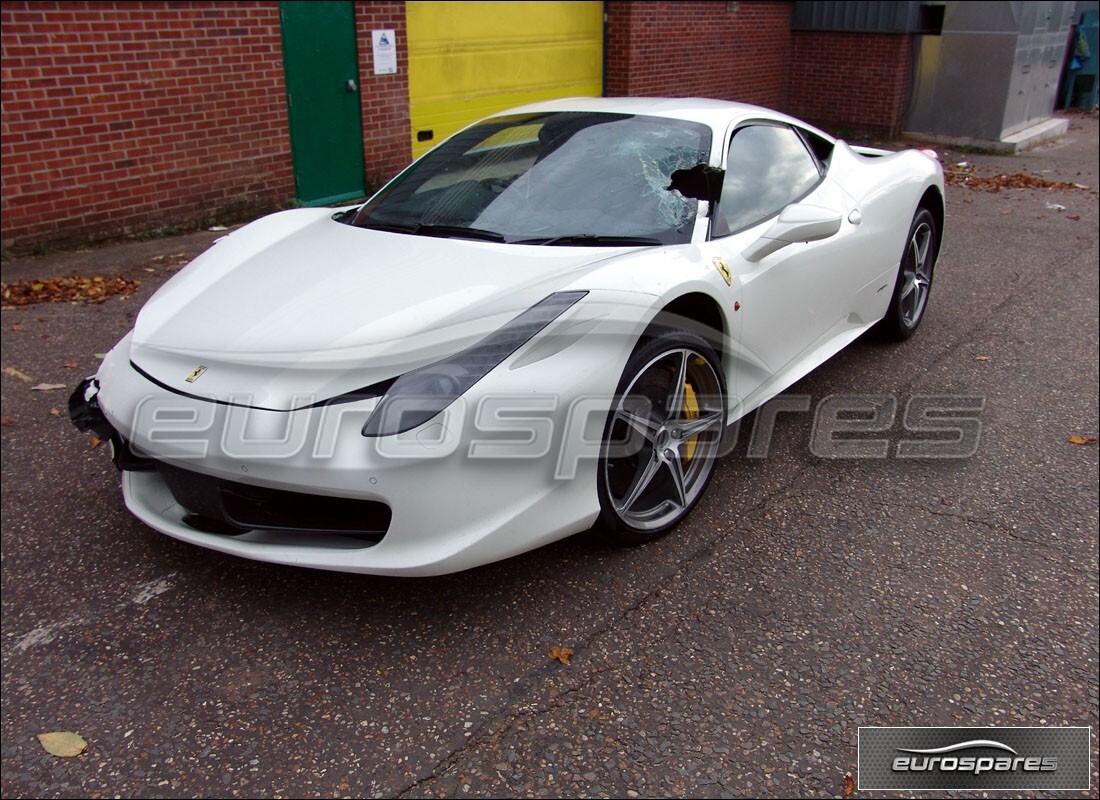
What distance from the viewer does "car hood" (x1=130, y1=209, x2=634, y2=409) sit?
2607 millimetres

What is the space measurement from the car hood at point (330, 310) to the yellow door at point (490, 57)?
6252mm

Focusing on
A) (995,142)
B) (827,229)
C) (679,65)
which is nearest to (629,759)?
(827,229)

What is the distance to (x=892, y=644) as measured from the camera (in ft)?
8.90

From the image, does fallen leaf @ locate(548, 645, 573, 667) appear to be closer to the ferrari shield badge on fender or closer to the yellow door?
the ferrari shield badge on fender

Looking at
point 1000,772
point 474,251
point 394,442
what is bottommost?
point 1000,772

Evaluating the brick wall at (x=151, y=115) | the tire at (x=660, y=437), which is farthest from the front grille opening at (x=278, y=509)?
the brick wall at (x=151, y=115)

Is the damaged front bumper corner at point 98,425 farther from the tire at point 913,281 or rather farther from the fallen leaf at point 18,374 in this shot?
the tire at point 913,281

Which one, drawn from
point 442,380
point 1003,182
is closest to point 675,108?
point 442,380

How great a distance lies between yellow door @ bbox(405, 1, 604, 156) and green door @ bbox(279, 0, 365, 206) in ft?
2.65

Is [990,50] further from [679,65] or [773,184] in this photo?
[773,184]

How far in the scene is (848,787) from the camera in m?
2.23

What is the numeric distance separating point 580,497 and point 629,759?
0.78 metres

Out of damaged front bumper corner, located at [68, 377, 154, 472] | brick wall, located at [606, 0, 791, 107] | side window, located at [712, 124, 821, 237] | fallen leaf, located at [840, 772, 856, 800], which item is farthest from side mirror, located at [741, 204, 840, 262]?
brick wall, located at [606, 0, 791, 107]

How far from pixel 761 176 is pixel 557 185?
3.13ft
